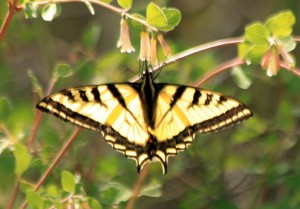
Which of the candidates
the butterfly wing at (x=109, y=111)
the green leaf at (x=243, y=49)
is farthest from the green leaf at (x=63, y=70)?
the green leaf at (x=243, y=49)

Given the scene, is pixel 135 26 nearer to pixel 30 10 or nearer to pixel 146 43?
pixel 146 43

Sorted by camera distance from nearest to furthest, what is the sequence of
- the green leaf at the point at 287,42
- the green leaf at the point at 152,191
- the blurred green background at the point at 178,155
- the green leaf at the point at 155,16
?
the green leaf at the point at 155,16 → the green leaf at the point at 287,42 → the green leaf at the point at 152,191 → the blurred green background at the point at 178,155

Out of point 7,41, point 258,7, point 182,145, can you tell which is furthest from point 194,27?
point 182,145

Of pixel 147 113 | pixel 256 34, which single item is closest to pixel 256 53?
pixel 256 34

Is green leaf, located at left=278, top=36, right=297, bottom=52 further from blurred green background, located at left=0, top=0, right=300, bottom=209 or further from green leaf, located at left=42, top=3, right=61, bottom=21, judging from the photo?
green leaf, located at left=42, top=3, right=61, bottom=21

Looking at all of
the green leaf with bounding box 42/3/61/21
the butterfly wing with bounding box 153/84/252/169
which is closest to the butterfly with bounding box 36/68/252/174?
the butterfly wing with bounding box 153/84/252/169

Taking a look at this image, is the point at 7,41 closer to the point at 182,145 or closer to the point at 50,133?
the point at 50,133

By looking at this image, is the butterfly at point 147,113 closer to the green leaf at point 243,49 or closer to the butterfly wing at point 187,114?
the butterfly wing at point 187,114
